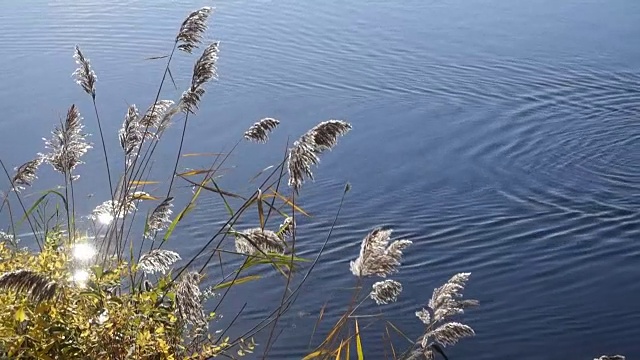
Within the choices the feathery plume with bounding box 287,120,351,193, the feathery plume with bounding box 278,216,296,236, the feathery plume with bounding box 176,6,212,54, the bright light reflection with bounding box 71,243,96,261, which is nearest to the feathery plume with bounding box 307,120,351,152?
the feathery plume with bounding box 287,120,351,193

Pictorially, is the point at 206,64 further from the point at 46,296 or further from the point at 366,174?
the point at 366,174

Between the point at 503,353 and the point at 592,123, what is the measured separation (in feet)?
8.81

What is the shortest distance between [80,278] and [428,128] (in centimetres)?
377

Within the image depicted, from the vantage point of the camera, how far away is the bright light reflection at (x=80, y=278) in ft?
8.33

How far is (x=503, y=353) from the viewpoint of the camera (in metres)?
3.82

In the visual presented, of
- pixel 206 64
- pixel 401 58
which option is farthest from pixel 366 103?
pixel 206 64

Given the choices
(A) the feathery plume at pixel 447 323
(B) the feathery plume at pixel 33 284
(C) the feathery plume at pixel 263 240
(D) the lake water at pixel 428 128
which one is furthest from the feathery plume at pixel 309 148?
(D) the lake water at pixel 428 128

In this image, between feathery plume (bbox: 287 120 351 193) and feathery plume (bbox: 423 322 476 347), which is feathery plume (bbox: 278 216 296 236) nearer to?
feathery plume (bbox: 287 120 351 193)

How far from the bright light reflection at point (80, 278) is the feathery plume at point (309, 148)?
0.67 m

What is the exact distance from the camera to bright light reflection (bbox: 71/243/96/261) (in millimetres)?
2768

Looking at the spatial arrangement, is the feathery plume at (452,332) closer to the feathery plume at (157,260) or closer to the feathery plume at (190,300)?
the feathery plume at (190,300)

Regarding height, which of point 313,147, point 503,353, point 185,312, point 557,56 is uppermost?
point 313,147

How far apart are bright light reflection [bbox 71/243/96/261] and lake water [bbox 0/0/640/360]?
44.5 inches

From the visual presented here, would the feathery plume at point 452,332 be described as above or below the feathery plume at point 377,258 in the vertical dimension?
below
